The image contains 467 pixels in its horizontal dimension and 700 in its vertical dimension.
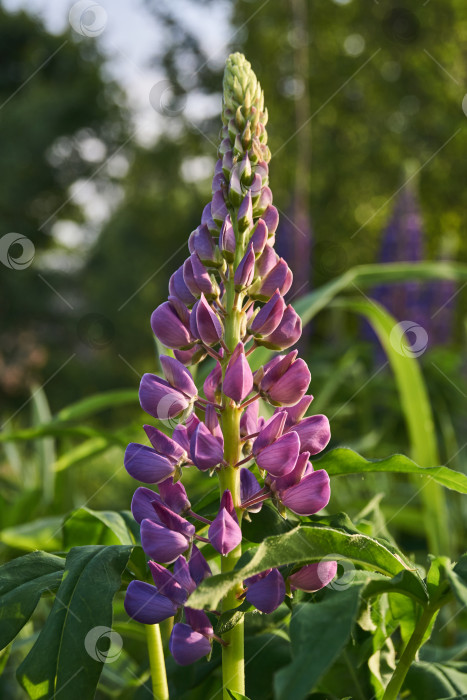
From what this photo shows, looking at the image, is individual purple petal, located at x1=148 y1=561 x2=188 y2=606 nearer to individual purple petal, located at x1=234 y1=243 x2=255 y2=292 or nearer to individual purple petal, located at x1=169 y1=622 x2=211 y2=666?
individual purple petal, located at x1=169 y1=622 x2=211 y2=666

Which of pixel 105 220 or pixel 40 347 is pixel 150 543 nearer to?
pixel 40 347

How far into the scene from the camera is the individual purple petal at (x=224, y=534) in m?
0.43

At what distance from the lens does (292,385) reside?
0.49m

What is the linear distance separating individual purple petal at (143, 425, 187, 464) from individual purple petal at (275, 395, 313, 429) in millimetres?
80

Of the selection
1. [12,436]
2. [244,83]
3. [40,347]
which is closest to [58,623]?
[244,83]

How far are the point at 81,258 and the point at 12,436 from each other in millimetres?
8145

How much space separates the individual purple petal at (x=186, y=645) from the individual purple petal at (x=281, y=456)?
4.6 inches

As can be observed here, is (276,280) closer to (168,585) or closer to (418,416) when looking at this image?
(168,585)

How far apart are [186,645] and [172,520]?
8cm

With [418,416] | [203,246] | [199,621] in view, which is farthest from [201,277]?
[418,416]

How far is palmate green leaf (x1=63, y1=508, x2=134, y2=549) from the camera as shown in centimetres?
60

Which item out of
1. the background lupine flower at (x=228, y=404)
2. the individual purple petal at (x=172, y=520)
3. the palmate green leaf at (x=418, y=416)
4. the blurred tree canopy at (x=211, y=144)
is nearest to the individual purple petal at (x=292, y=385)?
the background lupine flower at (x=228, y=404)

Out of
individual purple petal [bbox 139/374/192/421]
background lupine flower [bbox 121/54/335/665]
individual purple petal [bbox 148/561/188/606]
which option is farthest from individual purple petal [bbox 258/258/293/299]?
individual purple petal [bbox 148/561/188/606]

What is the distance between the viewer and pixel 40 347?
8336 mm
